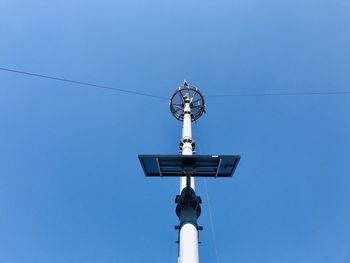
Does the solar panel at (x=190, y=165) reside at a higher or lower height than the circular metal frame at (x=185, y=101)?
lower

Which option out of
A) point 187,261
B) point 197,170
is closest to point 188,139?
point 197,170

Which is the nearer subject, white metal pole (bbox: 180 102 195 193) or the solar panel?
the solar panel

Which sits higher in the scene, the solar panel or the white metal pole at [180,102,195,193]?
the white metal pole at [180,102,195,193]

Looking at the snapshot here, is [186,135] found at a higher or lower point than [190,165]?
higher

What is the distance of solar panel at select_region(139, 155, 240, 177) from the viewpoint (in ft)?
33.6

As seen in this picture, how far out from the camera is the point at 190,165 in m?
10.5

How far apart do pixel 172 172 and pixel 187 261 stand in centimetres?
332

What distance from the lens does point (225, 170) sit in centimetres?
1097

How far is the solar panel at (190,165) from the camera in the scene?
10.2m

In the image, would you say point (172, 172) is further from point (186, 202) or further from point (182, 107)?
point (182, 107)

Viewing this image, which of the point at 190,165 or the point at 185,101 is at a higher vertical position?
the point at 185,101

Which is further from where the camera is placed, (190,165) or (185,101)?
(185,101)

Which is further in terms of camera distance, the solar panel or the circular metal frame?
the circular metal frame

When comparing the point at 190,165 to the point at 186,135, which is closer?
the point at 190,165
